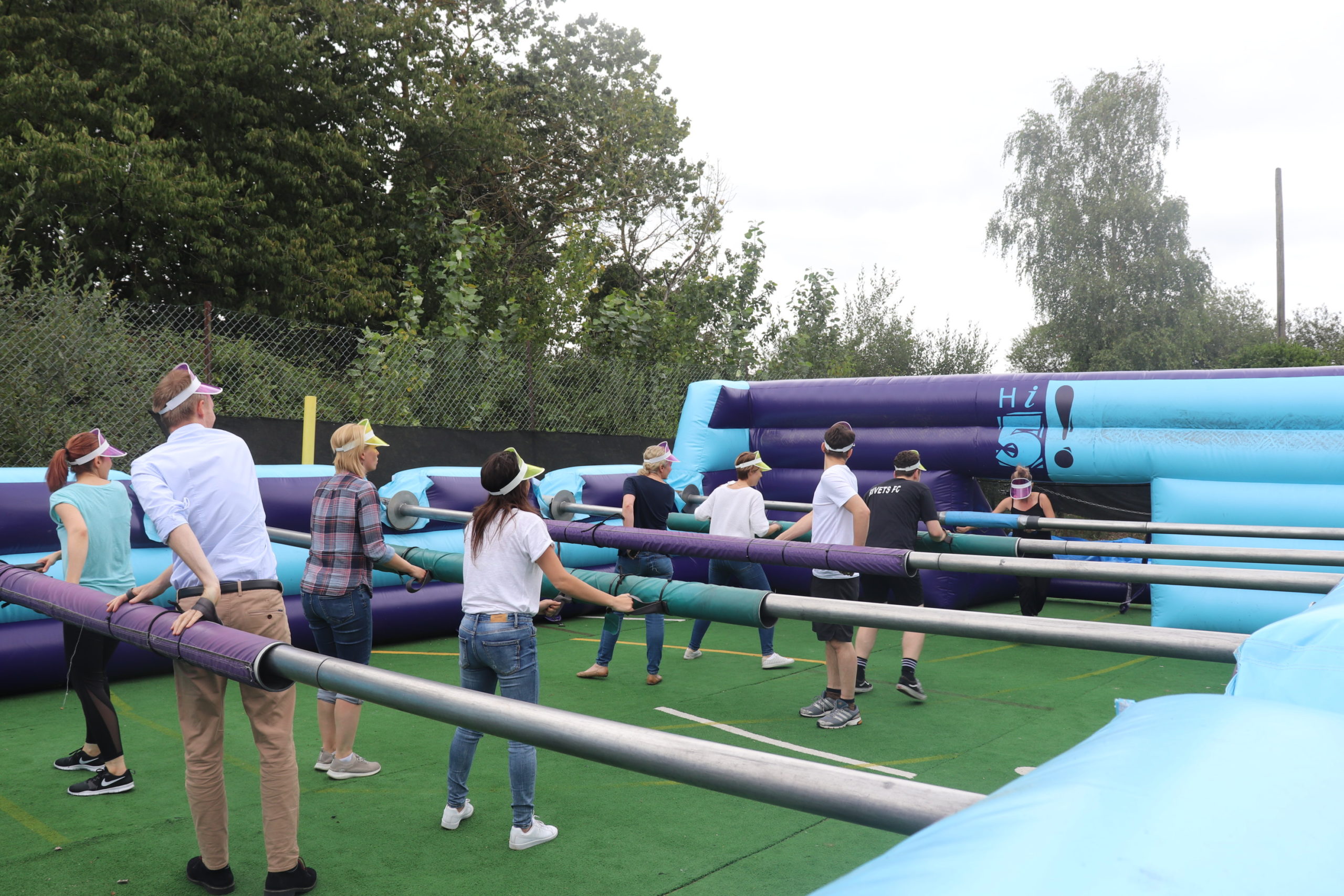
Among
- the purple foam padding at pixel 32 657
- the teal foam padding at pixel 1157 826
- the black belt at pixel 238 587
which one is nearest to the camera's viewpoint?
the teal foam padding at pixel 1157 826

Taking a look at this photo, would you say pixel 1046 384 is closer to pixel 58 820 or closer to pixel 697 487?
pixel 697 487

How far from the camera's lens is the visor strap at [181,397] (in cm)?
362

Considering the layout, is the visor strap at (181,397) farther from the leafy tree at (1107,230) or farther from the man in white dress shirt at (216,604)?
the leafy tree at (1107,230)

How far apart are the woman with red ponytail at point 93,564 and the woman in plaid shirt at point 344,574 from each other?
962mm

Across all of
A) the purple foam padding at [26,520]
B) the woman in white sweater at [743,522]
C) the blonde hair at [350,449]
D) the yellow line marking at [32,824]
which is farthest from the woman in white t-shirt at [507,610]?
the purple foam padding at [26,520]

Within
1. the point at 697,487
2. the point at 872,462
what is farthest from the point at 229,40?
the point at 872,462

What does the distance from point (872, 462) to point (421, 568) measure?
6468 mm

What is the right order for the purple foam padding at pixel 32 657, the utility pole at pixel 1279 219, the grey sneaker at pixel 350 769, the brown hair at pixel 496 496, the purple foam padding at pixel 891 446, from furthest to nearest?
the utility pole at pixel 1279 219
the purple foam padding at pixel 891 446
the purple foam padding at pixel 32 657
the grey sneaker at pixel 350 769
the brown hair at pixel 496 496

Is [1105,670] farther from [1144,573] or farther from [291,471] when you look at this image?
Answer: [291,471]

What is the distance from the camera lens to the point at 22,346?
7.72 metres

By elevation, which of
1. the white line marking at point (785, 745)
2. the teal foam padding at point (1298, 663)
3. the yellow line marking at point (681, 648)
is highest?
the teal foam padding at point (1298, 663)

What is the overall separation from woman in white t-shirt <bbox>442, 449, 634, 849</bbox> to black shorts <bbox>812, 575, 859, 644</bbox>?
7.50 ft

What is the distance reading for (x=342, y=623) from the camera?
4.80m

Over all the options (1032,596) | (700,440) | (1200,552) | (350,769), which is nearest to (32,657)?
(350,769)
